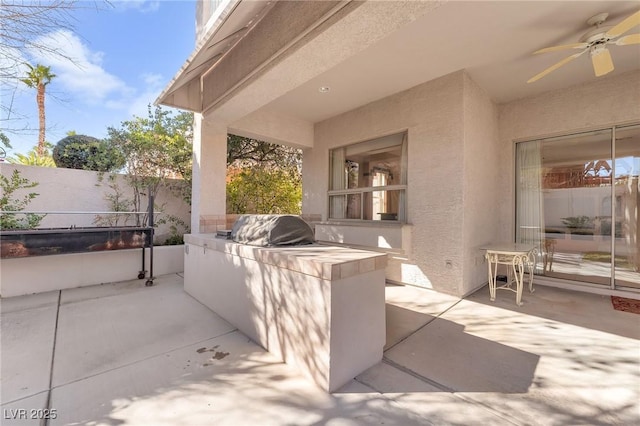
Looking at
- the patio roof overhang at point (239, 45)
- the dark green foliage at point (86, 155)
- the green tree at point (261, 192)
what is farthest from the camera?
the green tree at point (261, 192)

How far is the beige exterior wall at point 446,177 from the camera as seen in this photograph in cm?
400

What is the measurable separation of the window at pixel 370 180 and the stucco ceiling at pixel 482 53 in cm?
101

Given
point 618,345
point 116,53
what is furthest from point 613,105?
point 116,53

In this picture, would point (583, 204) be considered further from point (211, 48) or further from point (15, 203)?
point (15, 203)

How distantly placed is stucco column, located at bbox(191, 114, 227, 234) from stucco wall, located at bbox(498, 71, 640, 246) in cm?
556

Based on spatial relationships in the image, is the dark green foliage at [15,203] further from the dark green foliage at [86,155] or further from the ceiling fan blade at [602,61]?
the ceiling fan blade at [602,61]

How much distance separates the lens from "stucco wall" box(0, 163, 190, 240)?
4488 millimetres

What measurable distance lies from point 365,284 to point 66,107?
15.1 ft

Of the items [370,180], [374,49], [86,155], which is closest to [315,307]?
[374,49]

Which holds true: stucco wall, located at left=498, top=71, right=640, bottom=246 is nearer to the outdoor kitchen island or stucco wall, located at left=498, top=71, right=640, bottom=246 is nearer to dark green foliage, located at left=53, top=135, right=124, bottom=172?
the outdoor kitchen island

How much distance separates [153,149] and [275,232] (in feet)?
14.7

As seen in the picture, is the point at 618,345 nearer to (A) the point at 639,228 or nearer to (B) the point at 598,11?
(A) the point at 639,228

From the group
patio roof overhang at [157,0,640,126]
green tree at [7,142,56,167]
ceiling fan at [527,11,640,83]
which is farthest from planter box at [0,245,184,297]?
ceiling fan at [527,11,640,83]

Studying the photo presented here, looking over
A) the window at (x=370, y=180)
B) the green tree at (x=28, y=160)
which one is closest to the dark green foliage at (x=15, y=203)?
the green tree at (x=28, y=160)
